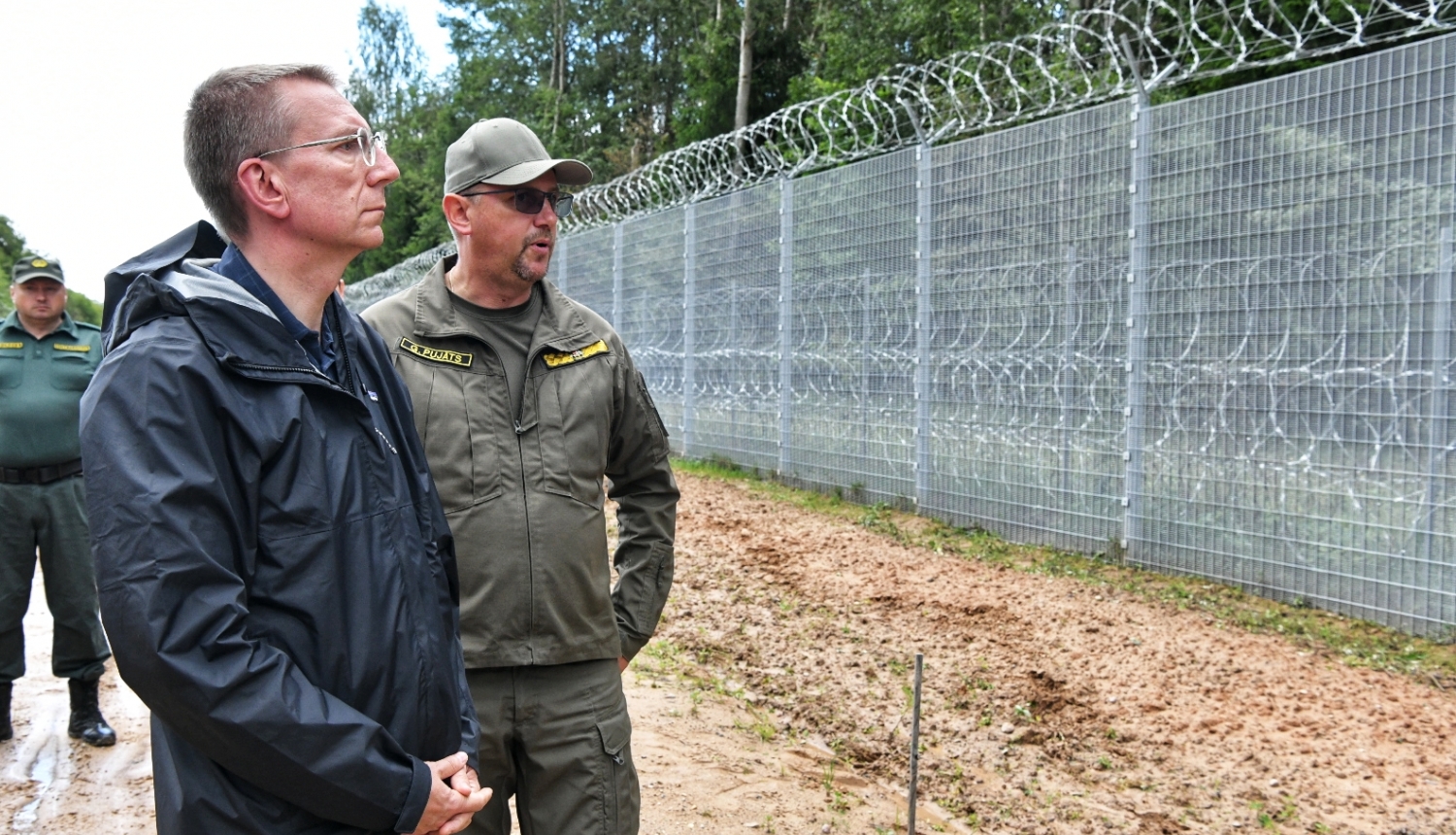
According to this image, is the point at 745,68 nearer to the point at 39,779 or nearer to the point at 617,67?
the point at 617,67

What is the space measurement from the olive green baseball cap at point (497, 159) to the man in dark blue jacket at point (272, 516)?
86 cm

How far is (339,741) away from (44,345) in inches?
192

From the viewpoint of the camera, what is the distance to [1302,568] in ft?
19.9

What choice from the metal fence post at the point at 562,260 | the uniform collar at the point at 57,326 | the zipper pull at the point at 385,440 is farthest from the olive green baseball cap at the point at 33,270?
the metal fence post at the point at 562,260

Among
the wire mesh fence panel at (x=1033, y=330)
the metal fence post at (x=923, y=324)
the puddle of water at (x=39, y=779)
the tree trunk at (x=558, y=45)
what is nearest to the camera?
the puddle of water at (x=39, y=779)

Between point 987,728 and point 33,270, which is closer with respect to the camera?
point 987,728

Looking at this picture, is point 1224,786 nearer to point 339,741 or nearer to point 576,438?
point 576,438

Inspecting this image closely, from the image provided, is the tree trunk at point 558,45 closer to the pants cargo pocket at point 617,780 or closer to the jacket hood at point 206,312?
the pants cargo pocket at point 617,780

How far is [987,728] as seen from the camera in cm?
494

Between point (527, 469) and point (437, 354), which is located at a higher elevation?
point (437, 354)

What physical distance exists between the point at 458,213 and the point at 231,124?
107 cm

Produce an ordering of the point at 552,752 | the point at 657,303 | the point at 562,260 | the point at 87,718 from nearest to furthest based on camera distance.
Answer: the point at 552,752 < the point at 87,718 < the point at 657,303 < the point at 562,260

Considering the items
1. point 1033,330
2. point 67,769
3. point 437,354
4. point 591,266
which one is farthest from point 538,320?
point 591,266

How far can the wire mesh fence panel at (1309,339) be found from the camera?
549cm
